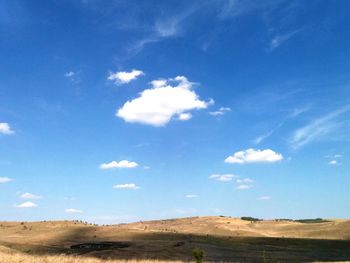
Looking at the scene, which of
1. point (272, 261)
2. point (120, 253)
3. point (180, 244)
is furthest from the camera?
point (180, 244)

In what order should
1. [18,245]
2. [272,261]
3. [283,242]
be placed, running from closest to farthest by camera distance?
[272,261], [18,245], [283,242]

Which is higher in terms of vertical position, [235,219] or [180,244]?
[235,219]

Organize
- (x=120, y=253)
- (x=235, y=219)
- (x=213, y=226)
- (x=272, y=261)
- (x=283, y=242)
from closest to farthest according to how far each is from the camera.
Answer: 1. (x=272, y=261)
2. (x=120, y=253)
3. (x=283, y=242)
4. (x=213, y=226)
5. (x=235, y=219)

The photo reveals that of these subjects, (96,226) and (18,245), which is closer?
(18,245)

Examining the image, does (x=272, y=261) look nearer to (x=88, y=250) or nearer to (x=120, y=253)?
(x=120, y=253)

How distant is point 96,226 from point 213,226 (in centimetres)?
2276

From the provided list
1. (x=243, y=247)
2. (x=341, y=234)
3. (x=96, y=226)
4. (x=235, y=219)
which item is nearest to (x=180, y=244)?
(x=243, y=247)

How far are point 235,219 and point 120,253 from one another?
59255 millimetres

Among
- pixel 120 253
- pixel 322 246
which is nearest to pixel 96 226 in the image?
pixel 120 253

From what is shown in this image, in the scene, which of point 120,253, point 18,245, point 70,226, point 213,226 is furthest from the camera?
point 213,226

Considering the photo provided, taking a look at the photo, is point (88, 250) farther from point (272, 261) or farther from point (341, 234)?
point (341, 234)

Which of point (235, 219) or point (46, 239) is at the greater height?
point (235, 219)

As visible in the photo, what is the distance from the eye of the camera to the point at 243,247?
57.4 m

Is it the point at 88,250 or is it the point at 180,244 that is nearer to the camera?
the point at 88,250
